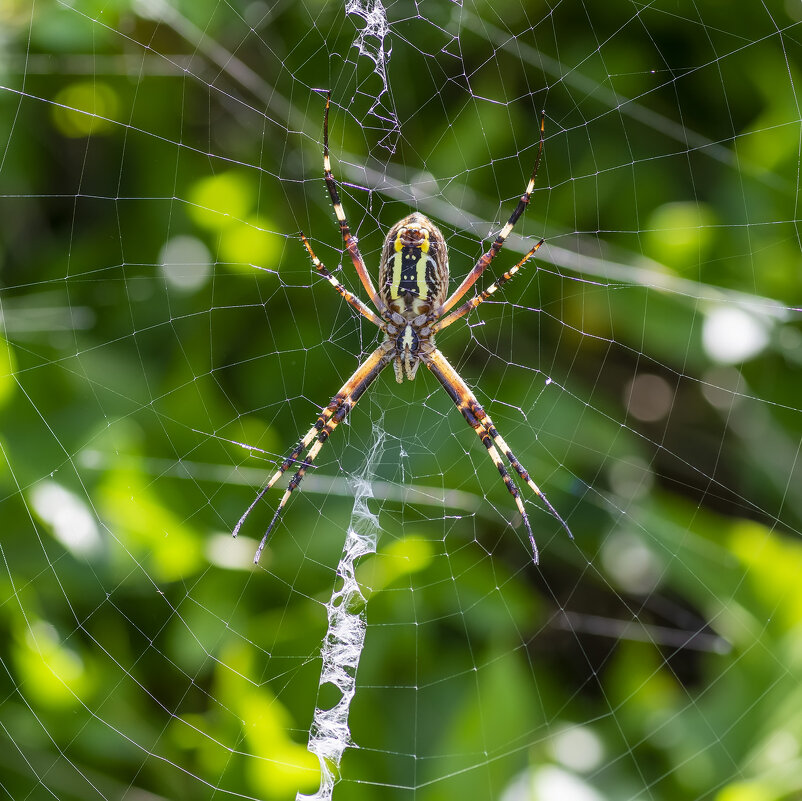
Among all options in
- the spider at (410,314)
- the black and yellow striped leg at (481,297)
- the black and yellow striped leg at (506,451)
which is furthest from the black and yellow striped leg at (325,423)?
the black and yellow striped leg at (506,451)

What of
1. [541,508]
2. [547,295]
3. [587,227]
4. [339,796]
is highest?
[587,227]

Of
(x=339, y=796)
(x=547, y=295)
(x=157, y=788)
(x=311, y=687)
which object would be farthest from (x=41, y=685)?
(x=547, y=295)

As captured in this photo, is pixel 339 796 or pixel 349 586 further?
pixel 349 586

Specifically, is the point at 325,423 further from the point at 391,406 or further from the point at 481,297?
the point at 481,297

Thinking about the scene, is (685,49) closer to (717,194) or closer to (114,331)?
(717,194)

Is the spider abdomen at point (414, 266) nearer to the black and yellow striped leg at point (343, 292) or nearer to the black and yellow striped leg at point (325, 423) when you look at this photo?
the black and yellow striped leg at point (343, 292)
